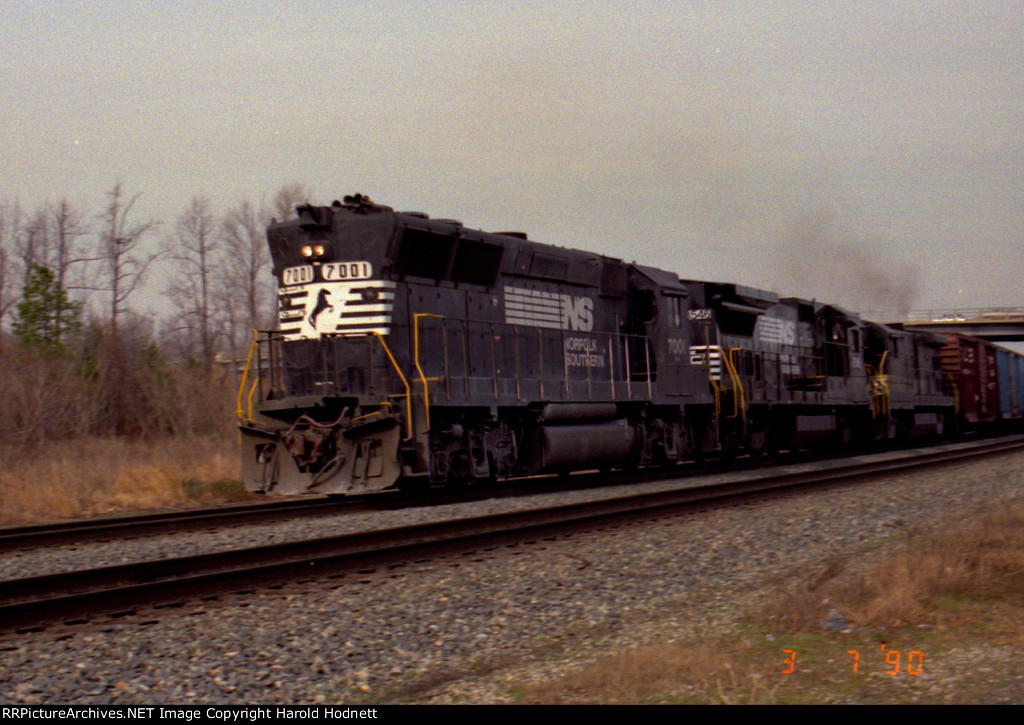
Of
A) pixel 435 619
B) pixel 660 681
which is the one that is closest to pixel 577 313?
pixel 435 619

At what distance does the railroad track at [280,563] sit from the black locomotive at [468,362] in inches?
104

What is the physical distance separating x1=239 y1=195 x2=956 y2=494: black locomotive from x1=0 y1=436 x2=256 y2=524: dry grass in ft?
8.89

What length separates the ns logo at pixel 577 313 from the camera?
15.7 metres

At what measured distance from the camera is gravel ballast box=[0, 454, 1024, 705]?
490 cm

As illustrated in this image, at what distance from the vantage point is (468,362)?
13.8 meters

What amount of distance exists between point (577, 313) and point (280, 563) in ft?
30.6

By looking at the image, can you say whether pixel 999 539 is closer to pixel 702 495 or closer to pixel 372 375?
pixel 702 495

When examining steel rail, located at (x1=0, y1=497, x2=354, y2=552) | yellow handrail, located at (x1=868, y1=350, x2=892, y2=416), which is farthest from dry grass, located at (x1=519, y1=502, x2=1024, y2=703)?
yellow handrail, located at (x1=868, y1=350, x2=892, y2=416)

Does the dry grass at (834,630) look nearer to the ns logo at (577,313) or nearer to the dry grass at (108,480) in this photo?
the ns logo at (577,313)

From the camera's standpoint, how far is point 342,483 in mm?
12219

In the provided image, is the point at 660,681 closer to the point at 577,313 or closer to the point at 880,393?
the point at 577,313

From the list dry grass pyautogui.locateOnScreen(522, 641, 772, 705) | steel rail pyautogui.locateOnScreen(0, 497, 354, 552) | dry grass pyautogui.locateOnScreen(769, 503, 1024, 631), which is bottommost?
dry grass pyautogui.locateOnScreen(522, 641, 772, 705)

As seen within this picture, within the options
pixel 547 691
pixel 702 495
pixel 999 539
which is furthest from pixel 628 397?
pixel 547 691

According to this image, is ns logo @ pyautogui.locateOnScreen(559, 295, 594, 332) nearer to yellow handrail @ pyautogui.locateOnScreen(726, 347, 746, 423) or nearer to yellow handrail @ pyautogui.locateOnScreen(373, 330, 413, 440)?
yellow handrail @ pyautogui.locateOnScreen(726, 347, 746, 423)
